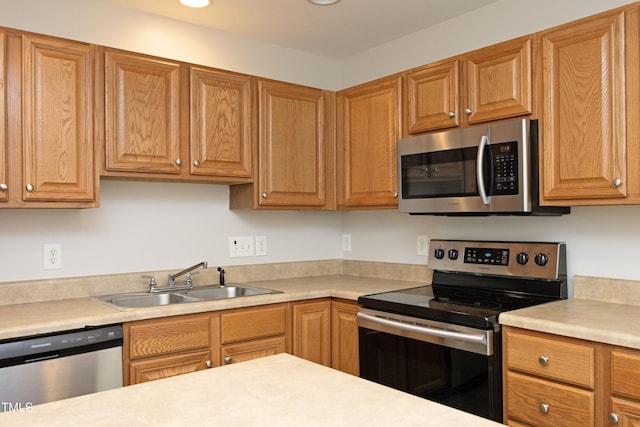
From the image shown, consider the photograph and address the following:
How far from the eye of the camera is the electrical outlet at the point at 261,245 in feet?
10.7

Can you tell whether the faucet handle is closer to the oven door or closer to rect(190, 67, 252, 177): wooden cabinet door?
rect(190, 67, 252, 177): wooden cabinet door

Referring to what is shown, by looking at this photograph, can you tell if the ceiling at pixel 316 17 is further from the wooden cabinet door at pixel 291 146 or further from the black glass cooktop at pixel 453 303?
the black glass cooktop at pixel 453 303

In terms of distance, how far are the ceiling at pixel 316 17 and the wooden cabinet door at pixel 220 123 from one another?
35cm

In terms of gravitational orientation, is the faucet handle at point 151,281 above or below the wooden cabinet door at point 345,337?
above

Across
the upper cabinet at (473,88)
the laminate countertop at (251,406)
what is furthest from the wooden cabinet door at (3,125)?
the upper cabinet at (473,88)

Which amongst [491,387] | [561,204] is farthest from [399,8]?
[491,387]

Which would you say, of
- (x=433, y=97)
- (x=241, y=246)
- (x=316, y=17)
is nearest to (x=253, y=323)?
(x=241, y=246)

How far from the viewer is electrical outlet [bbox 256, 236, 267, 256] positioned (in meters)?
3.26

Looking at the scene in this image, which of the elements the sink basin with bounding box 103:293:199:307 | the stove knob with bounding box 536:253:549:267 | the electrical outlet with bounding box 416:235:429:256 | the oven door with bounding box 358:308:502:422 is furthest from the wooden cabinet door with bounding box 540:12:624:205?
the sink basin with bounding box 103:293:199:307

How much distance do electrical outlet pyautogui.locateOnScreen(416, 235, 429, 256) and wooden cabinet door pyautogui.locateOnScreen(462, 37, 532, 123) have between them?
865 millimetres

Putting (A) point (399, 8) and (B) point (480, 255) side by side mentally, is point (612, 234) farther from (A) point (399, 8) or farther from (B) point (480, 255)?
(A) point (399, 8)

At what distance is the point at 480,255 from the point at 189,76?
1763mm

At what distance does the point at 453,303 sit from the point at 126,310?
4.71ft

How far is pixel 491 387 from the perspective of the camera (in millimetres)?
2041
